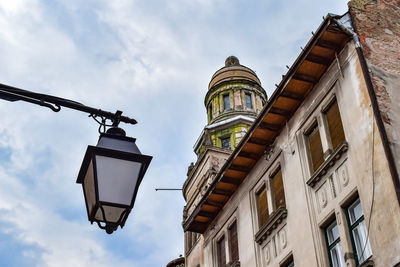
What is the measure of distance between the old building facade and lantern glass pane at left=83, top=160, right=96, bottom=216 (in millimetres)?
7485

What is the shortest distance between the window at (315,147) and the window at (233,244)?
17.2ft

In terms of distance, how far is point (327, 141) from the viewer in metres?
14.1

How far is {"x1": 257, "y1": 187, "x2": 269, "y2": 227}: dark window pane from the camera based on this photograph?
17.1m

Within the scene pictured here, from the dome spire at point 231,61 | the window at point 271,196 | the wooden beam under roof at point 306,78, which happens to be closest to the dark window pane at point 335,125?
the wooden beam under roof at point 306,78

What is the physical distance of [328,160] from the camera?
534 inches

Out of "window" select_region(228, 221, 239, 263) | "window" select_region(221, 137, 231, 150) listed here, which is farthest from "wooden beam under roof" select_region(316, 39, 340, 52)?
"window" select_region(221, 137, 231, 150)

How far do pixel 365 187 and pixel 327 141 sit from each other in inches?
97.7

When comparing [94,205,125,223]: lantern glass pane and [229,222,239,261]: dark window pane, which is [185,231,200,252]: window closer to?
[229,222,239,261]: dark window pane

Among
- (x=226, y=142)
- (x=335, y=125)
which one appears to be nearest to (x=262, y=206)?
(x=335, y=125)

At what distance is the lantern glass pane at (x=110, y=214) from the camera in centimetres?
433

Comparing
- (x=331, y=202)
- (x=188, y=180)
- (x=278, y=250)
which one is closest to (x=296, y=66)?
(x=331, y=202)

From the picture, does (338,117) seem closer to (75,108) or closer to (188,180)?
(75,108)

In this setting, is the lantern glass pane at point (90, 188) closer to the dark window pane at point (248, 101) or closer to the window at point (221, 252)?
the window at point (221, 252)

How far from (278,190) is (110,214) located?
12.6 meters
